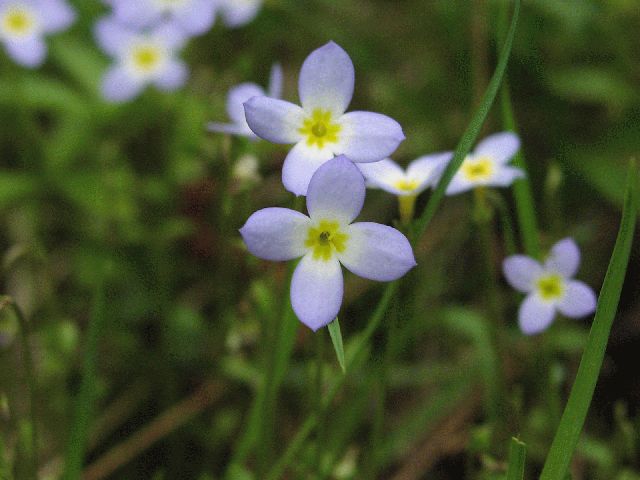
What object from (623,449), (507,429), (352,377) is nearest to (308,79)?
(507,429)

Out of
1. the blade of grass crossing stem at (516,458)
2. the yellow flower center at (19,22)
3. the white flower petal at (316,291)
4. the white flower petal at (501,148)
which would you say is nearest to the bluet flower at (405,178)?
the white flower petal at (501,148)

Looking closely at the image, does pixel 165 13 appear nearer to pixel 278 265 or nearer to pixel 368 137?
pixel 278 265

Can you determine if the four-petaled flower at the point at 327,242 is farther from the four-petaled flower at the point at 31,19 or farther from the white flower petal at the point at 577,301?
the four-petaled flower at the point at 31,19

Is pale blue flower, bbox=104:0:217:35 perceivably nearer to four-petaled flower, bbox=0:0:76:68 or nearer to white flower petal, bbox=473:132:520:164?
four-petaled flower, bbox=0:0:76:68

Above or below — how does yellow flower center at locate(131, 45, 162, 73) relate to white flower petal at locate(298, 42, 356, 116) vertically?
below

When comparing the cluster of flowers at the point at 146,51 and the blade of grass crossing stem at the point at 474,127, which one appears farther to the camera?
the cluster of flowers at the point at 146,51

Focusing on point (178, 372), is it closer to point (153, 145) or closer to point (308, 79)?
point (153, 145)

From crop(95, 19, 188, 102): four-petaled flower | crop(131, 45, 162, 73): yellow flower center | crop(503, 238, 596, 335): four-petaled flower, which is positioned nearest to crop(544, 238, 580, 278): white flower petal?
crop(503, 238, 596, 335): four-petaled flower
